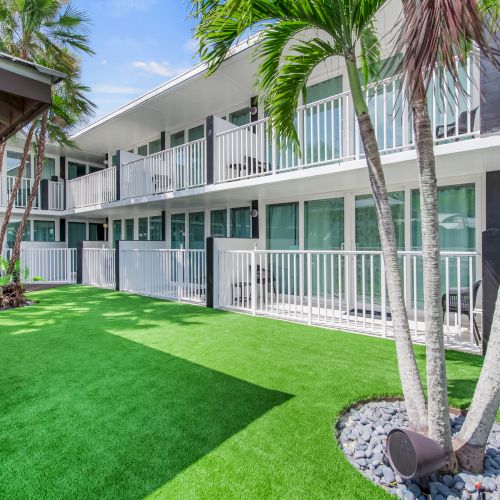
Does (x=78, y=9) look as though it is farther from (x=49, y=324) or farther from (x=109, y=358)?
(x=109, y=358)

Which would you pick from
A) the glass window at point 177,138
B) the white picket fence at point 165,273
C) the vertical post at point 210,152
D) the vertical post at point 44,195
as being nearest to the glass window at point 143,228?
the white picket fence at point 165,273

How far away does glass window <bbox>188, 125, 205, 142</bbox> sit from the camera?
476 inches

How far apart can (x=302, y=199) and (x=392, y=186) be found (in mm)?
2403

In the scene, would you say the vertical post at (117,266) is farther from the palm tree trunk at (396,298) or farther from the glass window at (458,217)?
the palm tree trunk at (396,298)

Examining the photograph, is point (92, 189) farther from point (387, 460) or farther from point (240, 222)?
point (387, 460)

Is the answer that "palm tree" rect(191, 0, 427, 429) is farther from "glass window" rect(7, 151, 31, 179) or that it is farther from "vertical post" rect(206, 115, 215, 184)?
"glass window" rect(7, 151, 31, 179)

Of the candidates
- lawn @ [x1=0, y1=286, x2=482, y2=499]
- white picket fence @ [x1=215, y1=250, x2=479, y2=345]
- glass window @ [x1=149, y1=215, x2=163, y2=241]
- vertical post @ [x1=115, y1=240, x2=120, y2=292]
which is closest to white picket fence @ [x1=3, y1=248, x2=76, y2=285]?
glass window @ [x1=149, y1=215, x2=163, y2=241]

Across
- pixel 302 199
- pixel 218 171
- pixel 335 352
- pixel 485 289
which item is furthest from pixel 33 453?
pixel 302 199

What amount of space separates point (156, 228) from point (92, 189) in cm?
294

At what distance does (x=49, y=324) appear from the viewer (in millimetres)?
6840

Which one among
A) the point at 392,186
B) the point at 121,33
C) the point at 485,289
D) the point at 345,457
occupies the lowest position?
the point at 345,457

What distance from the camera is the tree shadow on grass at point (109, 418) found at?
2.32 meters

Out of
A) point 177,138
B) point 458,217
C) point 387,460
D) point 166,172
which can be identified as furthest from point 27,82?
point 177,138

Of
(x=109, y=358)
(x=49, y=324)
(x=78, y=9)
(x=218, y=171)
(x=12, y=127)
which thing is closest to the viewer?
(x=12, y=127)
